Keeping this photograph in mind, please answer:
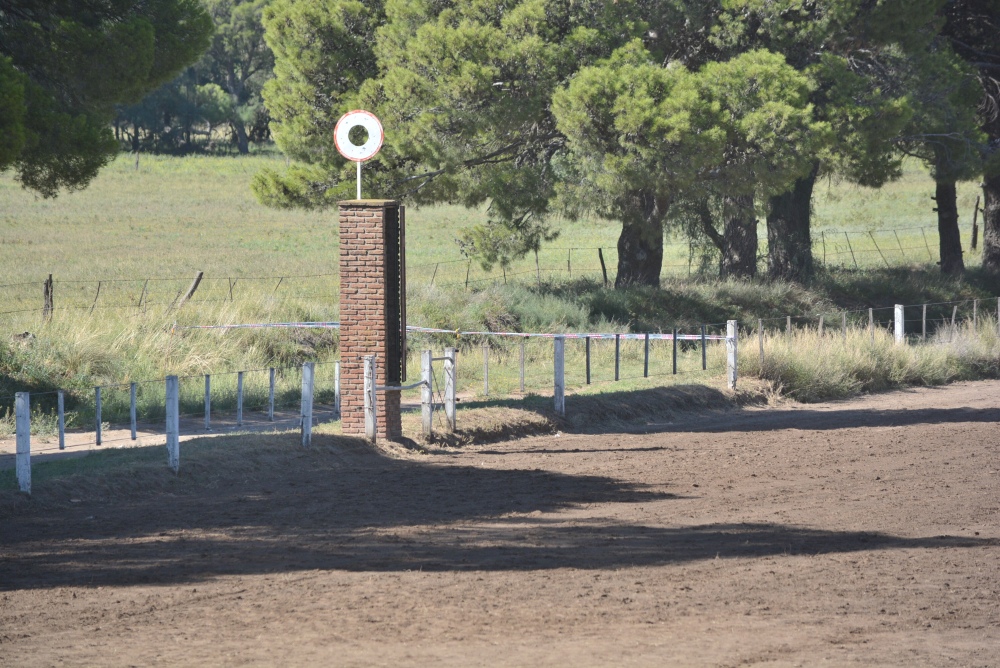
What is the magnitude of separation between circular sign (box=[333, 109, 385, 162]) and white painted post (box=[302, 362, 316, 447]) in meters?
2.72

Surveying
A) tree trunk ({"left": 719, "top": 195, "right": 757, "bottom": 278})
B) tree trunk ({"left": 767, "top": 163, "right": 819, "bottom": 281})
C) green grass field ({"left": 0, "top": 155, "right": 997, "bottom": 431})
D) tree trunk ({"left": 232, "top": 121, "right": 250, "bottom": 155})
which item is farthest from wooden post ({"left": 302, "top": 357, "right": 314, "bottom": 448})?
tree trunk ({"left": 232, "top": 121, "right": 250, "bottom": 155})

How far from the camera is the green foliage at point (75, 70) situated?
17328mm

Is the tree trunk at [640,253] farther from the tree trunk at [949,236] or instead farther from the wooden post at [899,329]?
the tree trunk at [949,236]

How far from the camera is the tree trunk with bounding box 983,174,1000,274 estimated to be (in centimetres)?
3888

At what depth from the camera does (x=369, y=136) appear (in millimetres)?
15469

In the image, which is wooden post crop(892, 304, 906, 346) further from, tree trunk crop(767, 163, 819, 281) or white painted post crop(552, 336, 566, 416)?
white painted post crop(552, 336, 566, 416)

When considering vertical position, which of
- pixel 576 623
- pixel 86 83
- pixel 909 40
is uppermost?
pixel 909 40

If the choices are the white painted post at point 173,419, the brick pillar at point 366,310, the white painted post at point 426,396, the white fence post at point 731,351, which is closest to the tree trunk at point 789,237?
the white fence post at point 731,351

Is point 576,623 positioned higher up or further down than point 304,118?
further down

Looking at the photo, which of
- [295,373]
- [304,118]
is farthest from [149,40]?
[304,118]

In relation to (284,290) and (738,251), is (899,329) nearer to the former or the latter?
(738,251)

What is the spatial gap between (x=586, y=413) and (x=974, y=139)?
1953 cm

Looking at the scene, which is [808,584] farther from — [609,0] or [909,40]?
[909,40]

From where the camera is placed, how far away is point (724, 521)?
38.3 feet
